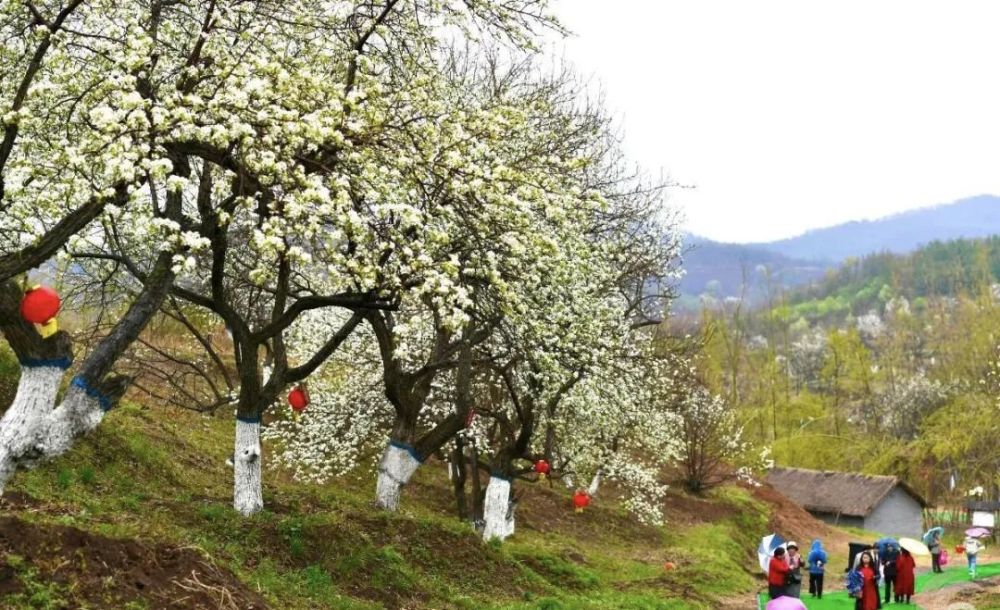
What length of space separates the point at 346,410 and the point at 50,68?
1446cm

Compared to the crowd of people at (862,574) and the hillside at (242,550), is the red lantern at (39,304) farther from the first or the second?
the crowd of people at (862,574)

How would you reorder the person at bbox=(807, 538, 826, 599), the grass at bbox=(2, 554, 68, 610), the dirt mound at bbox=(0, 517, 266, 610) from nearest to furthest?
the grass at bbox=(2, 554, 68, 610)
the dirt mound at bbox=(0, 517, 266, 610)
the person at bbox=(807, 538, 826, 599)

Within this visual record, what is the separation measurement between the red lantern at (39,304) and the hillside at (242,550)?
90.3 inches

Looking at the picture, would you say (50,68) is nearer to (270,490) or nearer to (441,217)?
(441,217)

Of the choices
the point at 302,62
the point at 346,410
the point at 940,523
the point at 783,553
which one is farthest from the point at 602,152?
→ the point at 940,523

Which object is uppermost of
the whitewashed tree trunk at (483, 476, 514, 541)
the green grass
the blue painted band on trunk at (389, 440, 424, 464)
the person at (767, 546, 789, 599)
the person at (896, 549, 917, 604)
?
the blue painted band on trunk at (389, 440, 424, 464)

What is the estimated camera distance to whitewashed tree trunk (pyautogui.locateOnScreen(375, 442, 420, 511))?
19094 millimetres

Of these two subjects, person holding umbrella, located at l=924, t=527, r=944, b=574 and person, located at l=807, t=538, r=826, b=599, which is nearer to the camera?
person, located at l=807, t=538, r=826, b=599

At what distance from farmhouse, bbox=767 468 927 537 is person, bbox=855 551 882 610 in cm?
4681

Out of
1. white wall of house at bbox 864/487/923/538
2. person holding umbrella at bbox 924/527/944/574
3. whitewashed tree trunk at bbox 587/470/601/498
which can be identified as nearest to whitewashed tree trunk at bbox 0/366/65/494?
person holding umbrella at bbox 924/527/944/574

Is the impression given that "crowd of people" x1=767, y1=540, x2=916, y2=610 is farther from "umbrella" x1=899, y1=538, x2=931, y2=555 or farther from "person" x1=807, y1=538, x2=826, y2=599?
"umbrella" x1=899, y1=538, x2=931, y2=555

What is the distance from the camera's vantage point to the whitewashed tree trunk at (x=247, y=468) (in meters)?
16.0

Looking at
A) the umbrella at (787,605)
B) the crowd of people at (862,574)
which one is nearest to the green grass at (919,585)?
the crowd of people at (862,574)

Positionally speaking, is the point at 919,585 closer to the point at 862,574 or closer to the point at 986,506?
the point at 862,574
